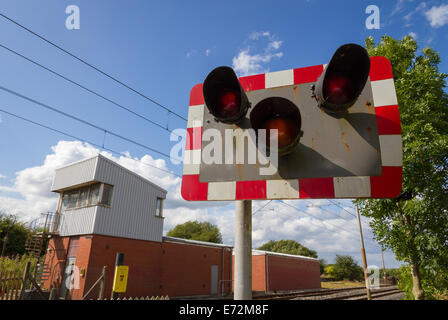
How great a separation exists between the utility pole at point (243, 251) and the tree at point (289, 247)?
228 ft

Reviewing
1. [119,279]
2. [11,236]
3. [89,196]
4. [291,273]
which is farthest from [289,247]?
[119,279]

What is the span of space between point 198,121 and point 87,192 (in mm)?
19650

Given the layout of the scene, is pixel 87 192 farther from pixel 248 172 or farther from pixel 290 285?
pixel 290 285

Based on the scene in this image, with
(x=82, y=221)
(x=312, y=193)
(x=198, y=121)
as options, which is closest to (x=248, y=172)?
(x=312, y=193)

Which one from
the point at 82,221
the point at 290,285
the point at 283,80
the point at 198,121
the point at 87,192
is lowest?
the point at 290,285

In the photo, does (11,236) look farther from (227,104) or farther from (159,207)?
(227,104)

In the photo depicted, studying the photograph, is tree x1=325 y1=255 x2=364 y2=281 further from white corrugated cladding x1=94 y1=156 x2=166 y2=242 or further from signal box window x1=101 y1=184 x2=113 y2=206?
signal box window x1=101 y1=184 x2=113 y2=206

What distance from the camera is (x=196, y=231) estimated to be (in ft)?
190

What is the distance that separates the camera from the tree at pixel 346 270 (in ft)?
195

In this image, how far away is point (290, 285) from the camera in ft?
109

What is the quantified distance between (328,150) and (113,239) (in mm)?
19247
